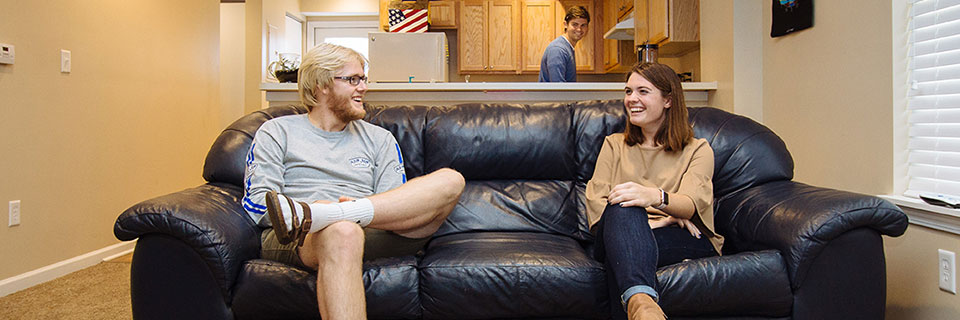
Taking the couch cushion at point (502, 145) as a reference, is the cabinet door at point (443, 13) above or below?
above

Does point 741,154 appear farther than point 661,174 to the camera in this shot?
Yes

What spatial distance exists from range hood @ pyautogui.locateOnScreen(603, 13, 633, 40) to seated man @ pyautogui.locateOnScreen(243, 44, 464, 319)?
310cm

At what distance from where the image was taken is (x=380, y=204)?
63.6 inches

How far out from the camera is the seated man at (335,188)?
4.77 ft

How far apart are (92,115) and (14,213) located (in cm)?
68

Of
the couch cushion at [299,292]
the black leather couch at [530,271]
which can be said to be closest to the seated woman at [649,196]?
the black leather couch at [530,271]

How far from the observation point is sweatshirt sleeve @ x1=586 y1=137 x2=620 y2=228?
6.12 feet

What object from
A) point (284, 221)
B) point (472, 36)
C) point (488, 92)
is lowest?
point (284, 221)

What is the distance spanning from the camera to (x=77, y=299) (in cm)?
250

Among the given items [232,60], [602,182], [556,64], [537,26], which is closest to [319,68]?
[602,182]

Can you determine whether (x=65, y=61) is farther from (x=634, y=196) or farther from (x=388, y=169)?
(x=634, y=196)

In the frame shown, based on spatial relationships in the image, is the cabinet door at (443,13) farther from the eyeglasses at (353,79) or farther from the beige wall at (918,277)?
the beige wall at (918,277)

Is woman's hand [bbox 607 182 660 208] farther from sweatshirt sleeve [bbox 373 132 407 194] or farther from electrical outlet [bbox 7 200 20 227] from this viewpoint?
electrical outlet [bbox 7 200 20 227]

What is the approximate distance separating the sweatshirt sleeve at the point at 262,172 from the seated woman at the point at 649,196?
100cm
